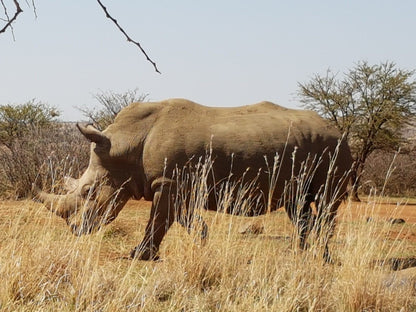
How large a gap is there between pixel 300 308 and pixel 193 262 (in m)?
1.02

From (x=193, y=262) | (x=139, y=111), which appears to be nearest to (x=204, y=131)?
(x=139, y=111)

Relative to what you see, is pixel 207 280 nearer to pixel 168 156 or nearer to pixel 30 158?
pixel 168 156

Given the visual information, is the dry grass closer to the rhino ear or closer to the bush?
the rhino ear

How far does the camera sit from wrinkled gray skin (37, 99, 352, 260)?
7.45 m

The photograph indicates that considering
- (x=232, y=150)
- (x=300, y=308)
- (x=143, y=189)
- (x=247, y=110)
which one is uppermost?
(x=247, y=110)

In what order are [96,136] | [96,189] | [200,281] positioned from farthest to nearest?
1. [96,136]
2. [96,189]
3. [200,281]

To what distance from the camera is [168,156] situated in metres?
7.44

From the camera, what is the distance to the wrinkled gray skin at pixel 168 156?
24.4 feet

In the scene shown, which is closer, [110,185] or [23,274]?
[23,274]

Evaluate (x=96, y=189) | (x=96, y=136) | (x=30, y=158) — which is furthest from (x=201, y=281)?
(x=30, y=158)

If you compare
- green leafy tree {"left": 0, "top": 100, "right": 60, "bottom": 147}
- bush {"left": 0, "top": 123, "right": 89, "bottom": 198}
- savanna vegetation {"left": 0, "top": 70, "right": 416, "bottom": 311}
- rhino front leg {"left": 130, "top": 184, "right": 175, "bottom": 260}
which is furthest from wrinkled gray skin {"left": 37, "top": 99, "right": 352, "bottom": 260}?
green leafy tree {"left": 0, "top": 100, "right": 60, "bottom": 147}

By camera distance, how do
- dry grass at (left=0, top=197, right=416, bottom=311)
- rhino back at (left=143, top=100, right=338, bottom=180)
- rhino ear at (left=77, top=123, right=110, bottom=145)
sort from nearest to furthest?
dry grass at (left=0, top=197, right=416, bottom=311) < rhino back at (left=143, top=100, right=338, bottom=180) < rhino ear at (left=77, top=123, right=110, bottom=145)

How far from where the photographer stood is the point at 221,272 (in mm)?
5680

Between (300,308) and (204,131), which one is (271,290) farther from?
(204,131)
